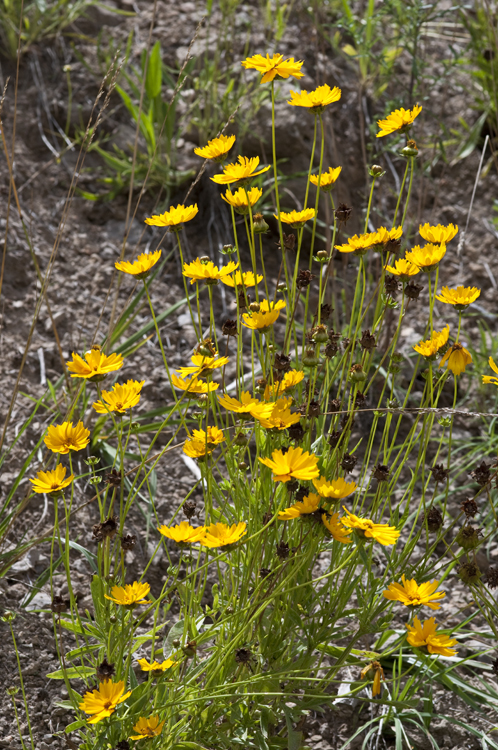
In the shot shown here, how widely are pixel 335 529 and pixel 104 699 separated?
432 mm

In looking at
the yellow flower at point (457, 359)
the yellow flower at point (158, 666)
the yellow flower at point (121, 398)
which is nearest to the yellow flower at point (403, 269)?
the yellow flower at point (457, 359)

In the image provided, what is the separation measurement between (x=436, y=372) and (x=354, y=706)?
2.57 feet

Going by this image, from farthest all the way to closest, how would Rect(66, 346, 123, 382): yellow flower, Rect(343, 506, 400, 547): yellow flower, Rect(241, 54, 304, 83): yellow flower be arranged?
Rect(241, 54, 304, 83): yellow flower → Rect(66, 346, 123, 382): yellow flower → Rect(343, 506, 400, 547): yellow flower

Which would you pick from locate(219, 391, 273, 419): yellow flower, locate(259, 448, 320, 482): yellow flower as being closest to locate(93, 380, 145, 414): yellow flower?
locate(219, 391, 273, 419): yellow flower

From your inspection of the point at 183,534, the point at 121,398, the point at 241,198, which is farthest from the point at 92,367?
the point at 241,198

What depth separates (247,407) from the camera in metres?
1.07

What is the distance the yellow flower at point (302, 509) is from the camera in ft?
3.21

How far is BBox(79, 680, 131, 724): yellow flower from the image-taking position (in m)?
0.99

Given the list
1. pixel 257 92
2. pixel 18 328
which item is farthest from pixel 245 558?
pixel 257 92

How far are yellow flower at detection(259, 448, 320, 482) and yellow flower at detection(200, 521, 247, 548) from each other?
9 cm

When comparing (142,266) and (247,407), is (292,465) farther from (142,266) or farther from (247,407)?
(142,266)

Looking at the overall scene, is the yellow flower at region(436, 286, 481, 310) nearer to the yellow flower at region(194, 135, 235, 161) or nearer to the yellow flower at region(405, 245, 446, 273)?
the yellow flower at region(405, 245, 446, 273)

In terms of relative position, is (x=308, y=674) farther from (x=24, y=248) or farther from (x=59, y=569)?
(x=24, y=248)

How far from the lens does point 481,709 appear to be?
153 cm
